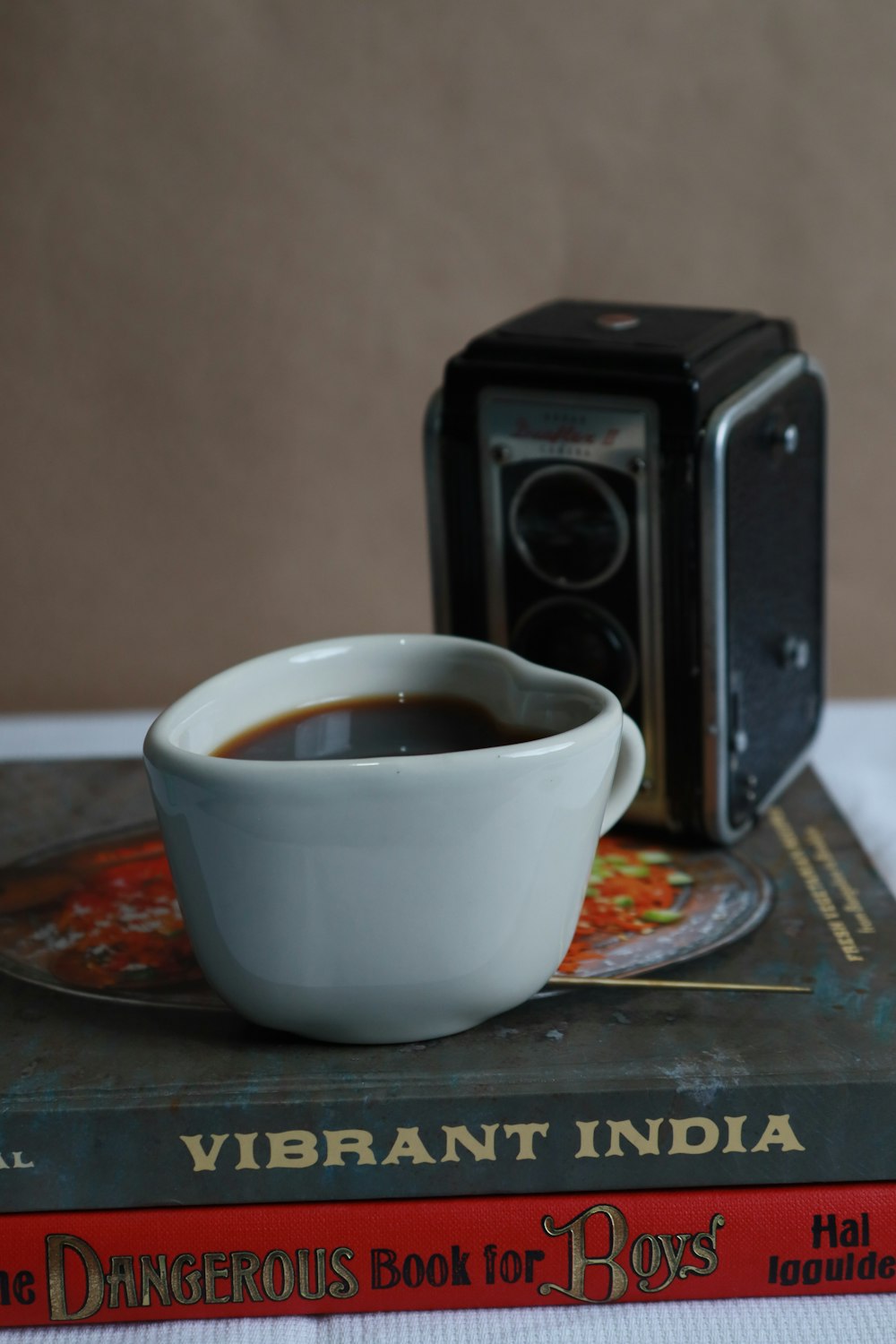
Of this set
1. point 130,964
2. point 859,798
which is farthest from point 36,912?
point 859,798

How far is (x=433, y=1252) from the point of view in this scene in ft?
1.29

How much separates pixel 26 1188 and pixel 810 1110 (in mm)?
194

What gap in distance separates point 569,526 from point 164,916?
181 millimetres

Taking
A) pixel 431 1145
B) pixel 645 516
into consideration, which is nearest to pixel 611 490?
pixel 645 516

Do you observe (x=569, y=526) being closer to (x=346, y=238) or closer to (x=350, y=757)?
(x=350, y=757)

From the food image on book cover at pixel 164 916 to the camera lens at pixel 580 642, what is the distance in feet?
0.19

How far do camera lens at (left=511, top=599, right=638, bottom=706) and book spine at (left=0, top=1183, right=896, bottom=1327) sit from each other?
19cm

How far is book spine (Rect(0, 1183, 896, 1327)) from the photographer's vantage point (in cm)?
39

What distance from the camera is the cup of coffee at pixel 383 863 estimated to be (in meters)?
0.38

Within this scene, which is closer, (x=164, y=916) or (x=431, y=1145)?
(x=431, y=1145)

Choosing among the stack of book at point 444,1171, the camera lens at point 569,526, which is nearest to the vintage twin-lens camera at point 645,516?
the camera lens at point 569,526

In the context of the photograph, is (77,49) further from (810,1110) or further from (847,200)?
(810,1110)

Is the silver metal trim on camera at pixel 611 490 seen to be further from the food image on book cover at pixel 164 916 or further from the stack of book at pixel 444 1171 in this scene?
the stack of book at pixel 444 1171

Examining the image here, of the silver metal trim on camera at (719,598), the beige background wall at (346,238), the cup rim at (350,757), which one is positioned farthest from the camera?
the beige background wall at (346,238)
